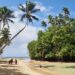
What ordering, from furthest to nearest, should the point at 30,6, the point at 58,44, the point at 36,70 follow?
1. the point at 58,44
2. the point at 30,6
3. the point at 36,70

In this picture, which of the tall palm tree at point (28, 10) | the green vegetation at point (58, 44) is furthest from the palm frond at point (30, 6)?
the green vegetation at point (58, 44)

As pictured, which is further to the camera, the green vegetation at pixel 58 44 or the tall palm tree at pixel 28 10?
the green vegetation at pixel 58 44

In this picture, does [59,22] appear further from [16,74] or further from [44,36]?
[16,74]

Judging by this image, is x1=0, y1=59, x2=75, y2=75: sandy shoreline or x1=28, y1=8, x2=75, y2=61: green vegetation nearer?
x1=0, y1=59, x2=75, y2=75: sandy shoreline

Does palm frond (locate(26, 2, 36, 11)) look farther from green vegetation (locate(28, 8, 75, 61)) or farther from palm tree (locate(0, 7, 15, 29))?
green vegetation (locate(28, 8, 75, 61))

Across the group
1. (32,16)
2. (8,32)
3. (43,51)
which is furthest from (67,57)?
(32,16)

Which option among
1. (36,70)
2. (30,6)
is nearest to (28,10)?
(30,6)

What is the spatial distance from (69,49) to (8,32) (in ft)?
60.5

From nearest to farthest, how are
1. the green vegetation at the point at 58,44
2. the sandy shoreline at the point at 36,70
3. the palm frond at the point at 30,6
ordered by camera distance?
1. the sandy shoreline at the point at 36,70
2. the palm frond at the point at 30,6
3. the green vegetation at the point at 58,44

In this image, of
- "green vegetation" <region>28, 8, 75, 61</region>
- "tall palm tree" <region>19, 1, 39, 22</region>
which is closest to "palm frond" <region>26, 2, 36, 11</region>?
"tall palm tree" <region>19, 1, 39, 22</region>

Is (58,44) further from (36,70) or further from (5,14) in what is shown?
(36,70)

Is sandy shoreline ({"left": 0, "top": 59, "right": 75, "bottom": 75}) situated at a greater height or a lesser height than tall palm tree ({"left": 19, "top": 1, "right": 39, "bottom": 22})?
lesser

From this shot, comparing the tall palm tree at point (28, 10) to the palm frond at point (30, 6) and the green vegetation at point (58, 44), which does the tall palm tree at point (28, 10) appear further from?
the green vegetation at point (58, 44)

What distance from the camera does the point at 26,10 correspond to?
6619cm
